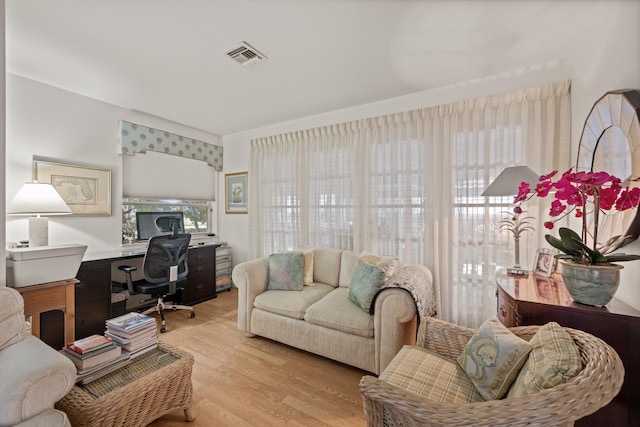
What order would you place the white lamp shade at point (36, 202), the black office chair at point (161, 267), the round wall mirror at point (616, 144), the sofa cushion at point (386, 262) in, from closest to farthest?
the round wall mirror at point (616, 144), the white lamp shade at point (36, 202), the sofa cushion at point (386, 262), the black office chair at point (161, 267)

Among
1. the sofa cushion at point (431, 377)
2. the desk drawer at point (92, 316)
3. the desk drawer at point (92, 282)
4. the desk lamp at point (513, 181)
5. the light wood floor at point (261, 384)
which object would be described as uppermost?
the desk lamp at point (513, 181)

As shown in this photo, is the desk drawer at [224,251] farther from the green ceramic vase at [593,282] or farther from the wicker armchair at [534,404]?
the green ceramic vase at [593,282]

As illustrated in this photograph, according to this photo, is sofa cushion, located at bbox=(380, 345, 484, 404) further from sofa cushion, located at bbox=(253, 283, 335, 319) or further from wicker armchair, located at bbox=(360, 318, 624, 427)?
sofa cushion, located at bbox=(253, 283, 335, 319)

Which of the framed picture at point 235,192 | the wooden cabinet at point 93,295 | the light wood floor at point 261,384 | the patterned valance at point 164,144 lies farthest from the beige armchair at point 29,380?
the framed picture at point 235,192

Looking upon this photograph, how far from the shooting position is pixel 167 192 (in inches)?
147

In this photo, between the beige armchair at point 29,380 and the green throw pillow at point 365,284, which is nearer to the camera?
the beige armchair at point 29,380

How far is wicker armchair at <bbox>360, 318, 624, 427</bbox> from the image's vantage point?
749 mm

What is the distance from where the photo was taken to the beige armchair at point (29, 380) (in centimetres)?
96

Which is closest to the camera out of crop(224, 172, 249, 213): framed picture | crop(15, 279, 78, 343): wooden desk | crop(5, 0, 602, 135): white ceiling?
crop(15, 279, 78, 343): wooden desk

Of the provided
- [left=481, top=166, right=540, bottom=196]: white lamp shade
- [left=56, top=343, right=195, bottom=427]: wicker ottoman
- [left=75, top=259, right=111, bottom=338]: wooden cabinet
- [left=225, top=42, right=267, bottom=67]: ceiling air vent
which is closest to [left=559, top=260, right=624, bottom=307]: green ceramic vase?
[left=481, top=166, right=540, bottom=196]: white lamp shade

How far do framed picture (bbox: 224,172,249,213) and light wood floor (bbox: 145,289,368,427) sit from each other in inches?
78.9

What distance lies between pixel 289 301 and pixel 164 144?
112 inches

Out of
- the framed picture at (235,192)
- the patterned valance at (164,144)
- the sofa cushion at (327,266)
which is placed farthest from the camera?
the framed picture at (235,192)

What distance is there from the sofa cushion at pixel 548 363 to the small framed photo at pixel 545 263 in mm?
955
